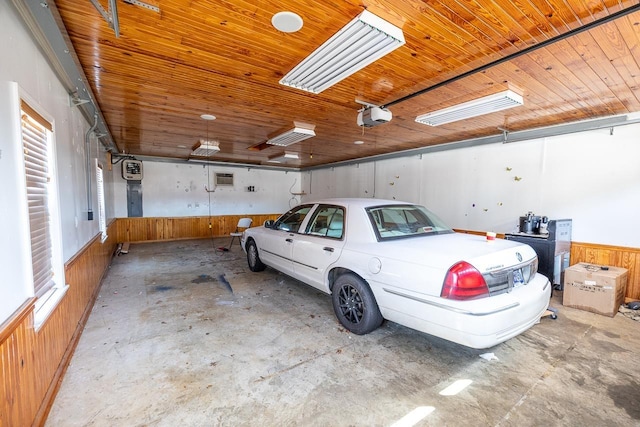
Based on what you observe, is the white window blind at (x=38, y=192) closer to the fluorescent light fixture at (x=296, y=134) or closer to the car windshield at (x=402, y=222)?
the car windshield at (x=402, y=222)

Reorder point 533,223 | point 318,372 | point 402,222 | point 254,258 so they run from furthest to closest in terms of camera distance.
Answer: point 254,258 < point 533,223 < point 402,222 < point 318,372

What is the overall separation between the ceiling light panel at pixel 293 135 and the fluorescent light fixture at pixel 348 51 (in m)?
1.80

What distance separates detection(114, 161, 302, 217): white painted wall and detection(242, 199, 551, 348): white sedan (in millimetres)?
6779

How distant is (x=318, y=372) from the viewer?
221cm

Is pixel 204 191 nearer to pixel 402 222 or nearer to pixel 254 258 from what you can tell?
pixel 254 258

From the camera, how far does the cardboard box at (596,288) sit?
10.9 feet

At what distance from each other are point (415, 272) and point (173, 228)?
8.70m

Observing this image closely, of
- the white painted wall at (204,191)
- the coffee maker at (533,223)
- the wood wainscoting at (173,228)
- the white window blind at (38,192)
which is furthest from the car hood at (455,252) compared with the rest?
the white painted wall at (204,191)

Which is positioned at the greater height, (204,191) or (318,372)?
(204,191)

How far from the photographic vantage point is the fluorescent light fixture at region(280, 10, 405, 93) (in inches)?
72.2

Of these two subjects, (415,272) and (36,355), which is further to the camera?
(415,272)

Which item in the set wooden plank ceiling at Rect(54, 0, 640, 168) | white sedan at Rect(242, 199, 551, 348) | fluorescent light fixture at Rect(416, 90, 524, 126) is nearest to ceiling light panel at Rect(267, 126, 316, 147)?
wooden plank ceiling at Rect(54, 0, 640, 168)

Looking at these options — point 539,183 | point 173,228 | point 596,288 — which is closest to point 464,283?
point 596,288

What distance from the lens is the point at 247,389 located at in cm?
200
